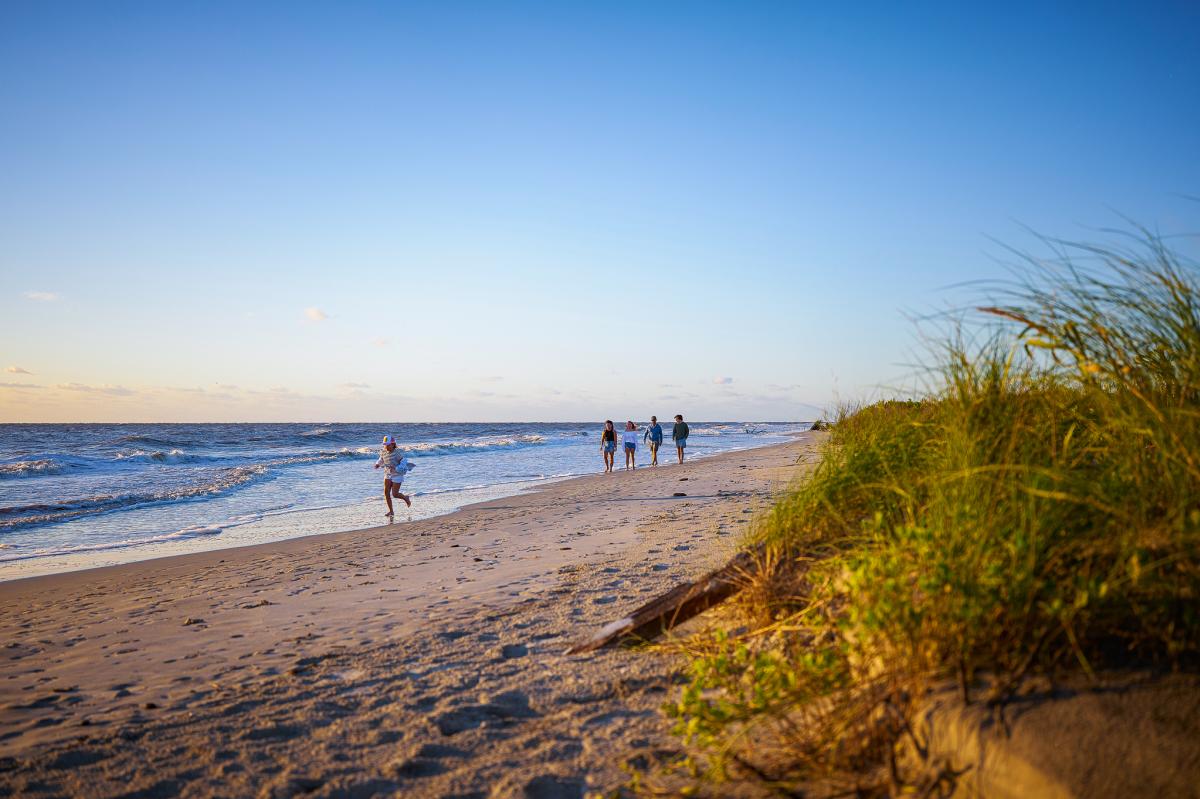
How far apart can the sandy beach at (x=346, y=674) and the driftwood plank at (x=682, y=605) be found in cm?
23

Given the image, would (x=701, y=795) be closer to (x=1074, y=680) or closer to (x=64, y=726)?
(x=1074, y=680)

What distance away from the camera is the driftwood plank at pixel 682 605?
14.9 ft

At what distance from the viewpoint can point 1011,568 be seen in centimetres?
232

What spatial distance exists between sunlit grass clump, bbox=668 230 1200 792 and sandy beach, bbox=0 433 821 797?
0.77 metres

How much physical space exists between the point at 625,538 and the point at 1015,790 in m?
7.83

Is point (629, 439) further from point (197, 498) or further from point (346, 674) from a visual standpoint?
point (346, 674)

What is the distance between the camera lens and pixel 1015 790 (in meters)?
2.00

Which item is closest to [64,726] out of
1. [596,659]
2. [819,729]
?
[596,659]

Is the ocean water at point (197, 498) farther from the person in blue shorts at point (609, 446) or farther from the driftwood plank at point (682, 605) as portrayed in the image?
the driftwood plank at point (682, 605)

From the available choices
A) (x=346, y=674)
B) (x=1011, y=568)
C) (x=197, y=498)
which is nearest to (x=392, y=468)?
(x=197, y=498)

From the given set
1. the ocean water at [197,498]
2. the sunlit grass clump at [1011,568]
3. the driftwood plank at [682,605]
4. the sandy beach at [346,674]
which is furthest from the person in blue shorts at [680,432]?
the sunlit grass clump at [1011,568]

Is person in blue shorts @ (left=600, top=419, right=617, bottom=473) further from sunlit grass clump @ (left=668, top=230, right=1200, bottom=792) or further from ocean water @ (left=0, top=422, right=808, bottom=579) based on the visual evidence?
sunlit grass clump @ (left=668, top=230, right=1200, bottom=792)

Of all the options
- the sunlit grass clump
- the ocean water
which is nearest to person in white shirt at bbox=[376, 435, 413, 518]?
the ocean water

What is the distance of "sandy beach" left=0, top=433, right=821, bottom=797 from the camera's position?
10.8ft
